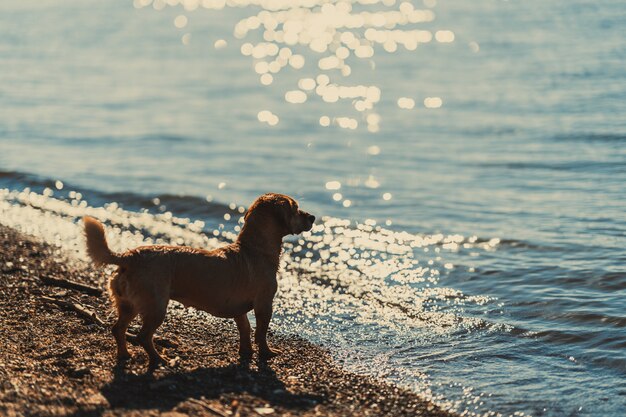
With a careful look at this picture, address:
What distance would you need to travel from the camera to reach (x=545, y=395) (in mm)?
8203

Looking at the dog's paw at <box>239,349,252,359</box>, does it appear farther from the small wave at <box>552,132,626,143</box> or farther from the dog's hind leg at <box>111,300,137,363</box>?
the small wave at <box>552,132,626,143</box>

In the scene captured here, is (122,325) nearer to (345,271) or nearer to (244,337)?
(244,337)

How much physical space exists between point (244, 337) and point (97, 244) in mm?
1843

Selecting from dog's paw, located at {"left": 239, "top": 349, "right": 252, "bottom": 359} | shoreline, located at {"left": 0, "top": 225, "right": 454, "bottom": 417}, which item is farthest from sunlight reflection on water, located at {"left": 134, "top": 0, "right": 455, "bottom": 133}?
dog's paw, located at {"left": 239, "top": 349, "right": 252, "bottom": 359}

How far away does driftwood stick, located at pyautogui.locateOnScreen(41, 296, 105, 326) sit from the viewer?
9.37 metres

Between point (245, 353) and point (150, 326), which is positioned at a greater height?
point (150, 326)

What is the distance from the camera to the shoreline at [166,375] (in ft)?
23.4

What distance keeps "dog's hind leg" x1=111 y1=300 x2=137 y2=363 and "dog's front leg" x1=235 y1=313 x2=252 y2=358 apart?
1079 millimetres

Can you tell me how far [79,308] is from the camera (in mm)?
9625

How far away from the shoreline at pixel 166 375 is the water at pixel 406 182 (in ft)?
2.13

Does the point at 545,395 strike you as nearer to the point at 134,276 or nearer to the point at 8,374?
the point at 134,276

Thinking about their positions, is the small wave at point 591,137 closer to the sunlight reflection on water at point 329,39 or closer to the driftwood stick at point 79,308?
the sunlight reflection on water at point 329,39

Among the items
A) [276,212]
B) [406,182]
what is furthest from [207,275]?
[406,182]

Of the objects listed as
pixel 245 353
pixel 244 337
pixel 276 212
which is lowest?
pixel 245 353
